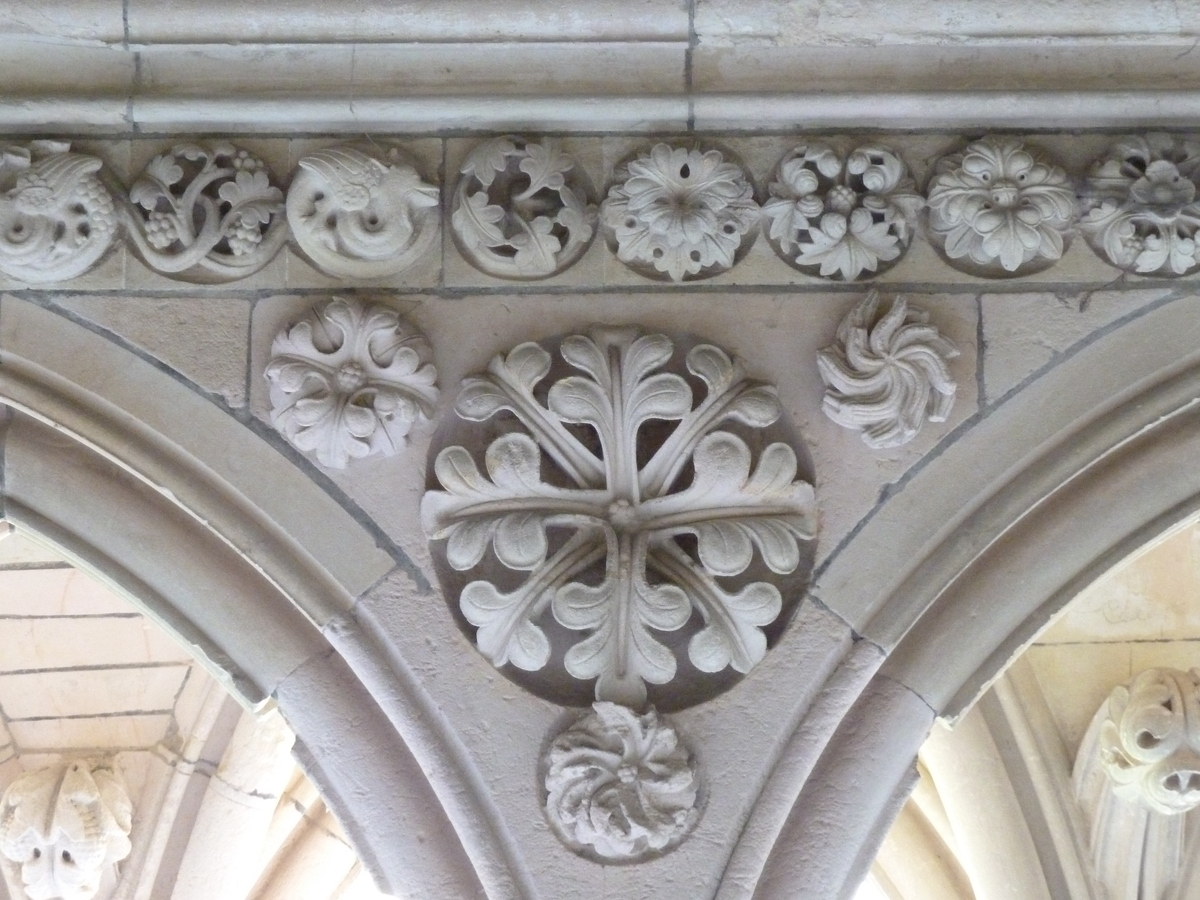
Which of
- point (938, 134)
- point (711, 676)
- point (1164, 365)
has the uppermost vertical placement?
point (938, 134)

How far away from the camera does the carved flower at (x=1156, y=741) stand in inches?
98.6

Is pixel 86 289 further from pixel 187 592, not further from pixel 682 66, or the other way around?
pixel 682 66

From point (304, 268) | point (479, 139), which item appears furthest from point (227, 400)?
point (479, 139)

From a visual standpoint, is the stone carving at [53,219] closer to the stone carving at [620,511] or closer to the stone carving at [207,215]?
the stone carving at [207,215]

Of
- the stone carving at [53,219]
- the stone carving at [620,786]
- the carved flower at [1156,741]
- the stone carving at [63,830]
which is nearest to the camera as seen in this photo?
the stone carving at [620,786]

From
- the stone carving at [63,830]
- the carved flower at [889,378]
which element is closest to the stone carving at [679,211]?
the carved flower at [889,378]

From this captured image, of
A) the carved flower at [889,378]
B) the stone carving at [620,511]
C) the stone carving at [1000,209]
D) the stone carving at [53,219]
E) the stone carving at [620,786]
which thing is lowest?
the stone carving at [620,786]

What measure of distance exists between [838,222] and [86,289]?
0.83 meters

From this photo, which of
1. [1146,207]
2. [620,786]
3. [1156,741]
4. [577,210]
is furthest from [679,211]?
[1156,741]

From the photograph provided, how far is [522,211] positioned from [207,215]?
1.13ft

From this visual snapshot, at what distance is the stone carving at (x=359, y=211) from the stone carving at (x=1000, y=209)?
0.57m

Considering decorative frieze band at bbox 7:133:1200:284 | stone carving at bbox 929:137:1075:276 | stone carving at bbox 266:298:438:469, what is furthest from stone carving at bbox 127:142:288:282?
stone carving at bbox 929:137:1075:276

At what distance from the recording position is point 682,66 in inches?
73.0

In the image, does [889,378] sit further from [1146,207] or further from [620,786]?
[620,786]
